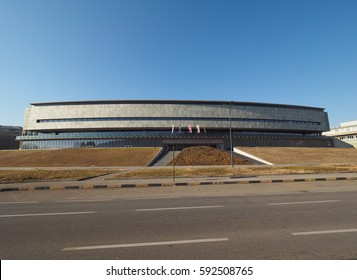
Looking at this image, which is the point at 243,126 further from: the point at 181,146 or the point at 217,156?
the point at 217,156

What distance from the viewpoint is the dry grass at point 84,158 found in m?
41.5

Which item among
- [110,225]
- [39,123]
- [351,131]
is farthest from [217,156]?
[351,131]

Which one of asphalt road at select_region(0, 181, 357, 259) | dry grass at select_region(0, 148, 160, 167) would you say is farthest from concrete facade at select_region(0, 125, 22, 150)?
asphalt road at select_region(0, 181, 357, 259)

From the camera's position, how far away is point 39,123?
71.6 meters

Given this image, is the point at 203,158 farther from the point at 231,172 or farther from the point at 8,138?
the point at 8,138

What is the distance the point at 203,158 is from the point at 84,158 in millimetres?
26409

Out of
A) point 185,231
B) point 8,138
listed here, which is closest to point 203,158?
point 185,231

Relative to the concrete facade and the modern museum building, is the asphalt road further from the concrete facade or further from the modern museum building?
the concrete facade

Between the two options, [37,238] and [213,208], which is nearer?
[37,238]

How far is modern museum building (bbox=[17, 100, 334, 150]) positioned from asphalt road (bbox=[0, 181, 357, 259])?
58239 millimetres

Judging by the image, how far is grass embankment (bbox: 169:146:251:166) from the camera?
127ft

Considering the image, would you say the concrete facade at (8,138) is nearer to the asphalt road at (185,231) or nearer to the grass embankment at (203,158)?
the grass embankment at (203,158)

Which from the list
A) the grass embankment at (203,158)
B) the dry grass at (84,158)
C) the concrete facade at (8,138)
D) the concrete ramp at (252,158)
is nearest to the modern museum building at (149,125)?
the dry grass at (84,158)
